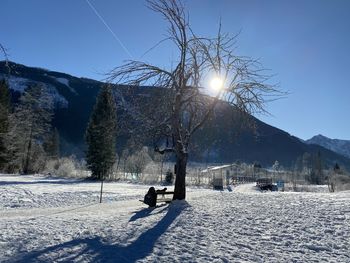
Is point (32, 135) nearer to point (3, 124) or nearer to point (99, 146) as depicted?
point (3, 124)

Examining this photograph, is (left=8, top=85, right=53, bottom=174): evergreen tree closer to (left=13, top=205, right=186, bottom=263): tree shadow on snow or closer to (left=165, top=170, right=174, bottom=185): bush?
(left=165, top=170, right=174, bottom=185): bush

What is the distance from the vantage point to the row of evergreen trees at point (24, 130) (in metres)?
51.0

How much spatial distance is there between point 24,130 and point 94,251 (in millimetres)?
48937

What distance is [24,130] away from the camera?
5322 cm

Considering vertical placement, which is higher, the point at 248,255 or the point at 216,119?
the point at 216,119

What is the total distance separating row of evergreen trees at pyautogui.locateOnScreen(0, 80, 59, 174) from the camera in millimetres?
51000

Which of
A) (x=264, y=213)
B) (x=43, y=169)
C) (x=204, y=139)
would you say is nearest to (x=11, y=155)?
(x=43, y=169)

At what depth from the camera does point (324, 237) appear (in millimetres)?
8812

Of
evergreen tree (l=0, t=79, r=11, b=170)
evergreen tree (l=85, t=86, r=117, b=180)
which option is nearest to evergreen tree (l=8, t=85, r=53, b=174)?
evergreen tree (l=0, t=79, r=11, b=170)

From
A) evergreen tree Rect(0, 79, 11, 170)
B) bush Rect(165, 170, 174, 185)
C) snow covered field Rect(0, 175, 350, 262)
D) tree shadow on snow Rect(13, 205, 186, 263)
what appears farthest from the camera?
evergreen tree Rect(0, 79, 11, 170)

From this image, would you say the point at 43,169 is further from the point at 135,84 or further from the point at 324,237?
the point at 324,237

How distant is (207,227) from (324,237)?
2.82 m

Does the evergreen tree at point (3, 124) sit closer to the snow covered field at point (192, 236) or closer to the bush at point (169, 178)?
the bush at point (169, 178)

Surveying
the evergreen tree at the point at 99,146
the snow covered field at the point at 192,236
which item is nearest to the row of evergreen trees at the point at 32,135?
the evergreen tree at the point at 99,146
